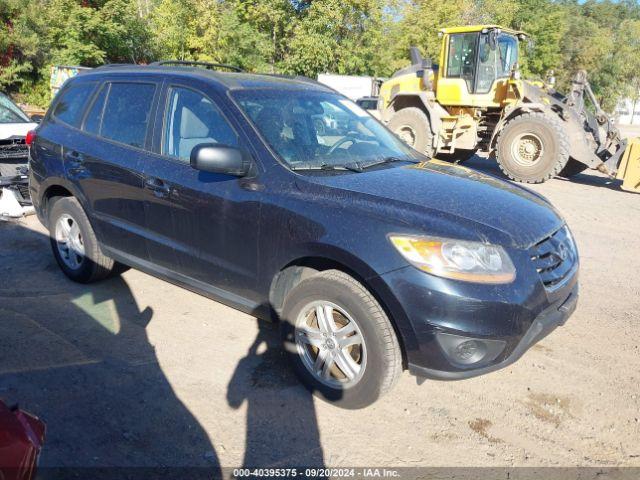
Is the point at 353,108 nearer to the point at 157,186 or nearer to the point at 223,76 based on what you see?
the point at 223,76

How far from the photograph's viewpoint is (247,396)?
3238 mm

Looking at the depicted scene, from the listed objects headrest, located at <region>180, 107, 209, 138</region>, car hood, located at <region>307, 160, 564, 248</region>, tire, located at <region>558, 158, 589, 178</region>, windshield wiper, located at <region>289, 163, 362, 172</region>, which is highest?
headrest, located at <region>180, 107, 209, 138</region>

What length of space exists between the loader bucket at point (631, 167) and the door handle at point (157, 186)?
30.1ft

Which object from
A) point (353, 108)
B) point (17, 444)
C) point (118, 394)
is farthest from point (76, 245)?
point (17, 444)

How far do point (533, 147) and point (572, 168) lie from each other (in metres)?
1.43

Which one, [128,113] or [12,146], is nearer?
[128,113]

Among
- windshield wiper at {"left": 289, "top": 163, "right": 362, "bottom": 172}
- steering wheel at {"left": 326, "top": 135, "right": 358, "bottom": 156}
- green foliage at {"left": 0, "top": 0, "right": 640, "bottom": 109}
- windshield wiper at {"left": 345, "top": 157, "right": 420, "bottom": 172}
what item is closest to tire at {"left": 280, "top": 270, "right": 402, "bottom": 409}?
windshield wiper at {"left": 289, "top": 163, "right": 362, "bottom": 172}

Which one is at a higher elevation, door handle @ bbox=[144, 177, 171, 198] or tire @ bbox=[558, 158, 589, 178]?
door handle @ bbox=[144, 177, 171, 198]

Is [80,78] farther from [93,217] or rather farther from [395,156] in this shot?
[395,156]

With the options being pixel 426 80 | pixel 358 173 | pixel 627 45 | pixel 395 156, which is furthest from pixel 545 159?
pixel 627 45

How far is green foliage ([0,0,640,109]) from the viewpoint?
19844mm

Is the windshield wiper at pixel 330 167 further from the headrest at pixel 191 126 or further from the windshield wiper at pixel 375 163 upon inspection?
the headrest at pixel 191 126

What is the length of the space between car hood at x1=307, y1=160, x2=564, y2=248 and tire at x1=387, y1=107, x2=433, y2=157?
831cm

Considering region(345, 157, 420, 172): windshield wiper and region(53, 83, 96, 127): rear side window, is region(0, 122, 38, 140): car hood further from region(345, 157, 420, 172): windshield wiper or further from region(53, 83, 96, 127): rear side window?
region(345, 157, 420, 172): windshield wiper
